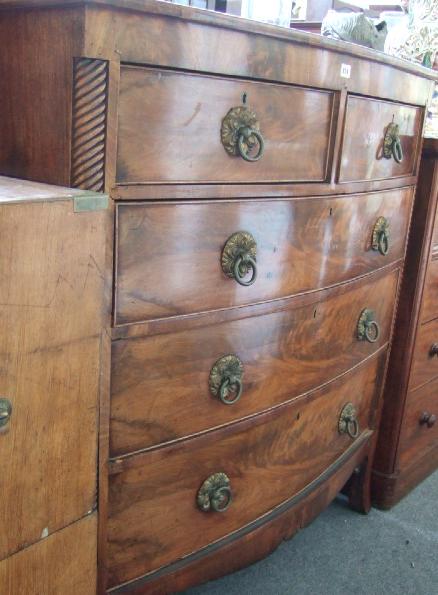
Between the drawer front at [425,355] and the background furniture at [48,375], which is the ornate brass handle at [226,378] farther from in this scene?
the drawer front at [425,355]

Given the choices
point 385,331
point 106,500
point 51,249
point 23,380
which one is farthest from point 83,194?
point 385,331

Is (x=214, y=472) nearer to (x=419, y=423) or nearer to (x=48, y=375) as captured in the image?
(x=48, y=375)

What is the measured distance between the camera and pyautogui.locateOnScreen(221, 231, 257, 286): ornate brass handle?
0.96 metres

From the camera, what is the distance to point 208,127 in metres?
0.88

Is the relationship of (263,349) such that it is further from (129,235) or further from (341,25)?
(341,25)

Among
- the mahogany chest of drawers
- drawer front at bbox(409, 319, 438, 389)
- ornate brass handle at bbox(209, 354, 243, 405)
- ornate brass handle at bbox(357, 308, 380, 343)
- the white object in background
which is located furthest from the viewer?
drawer front at bbox(409, 319, 438, 389)

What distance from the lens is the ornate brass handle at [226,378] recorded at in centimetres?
101

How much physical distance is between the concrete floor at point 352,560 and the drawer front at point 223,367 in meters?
0.50

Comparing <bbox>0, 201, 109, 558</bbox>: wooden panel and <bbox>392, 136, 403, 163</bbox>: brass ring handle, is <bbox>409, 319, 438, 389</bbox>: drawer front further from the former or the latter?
<bbox>0, 201, 109, 558</bbox>: wooden panel

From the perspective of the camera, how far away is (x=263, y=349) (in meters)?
1.09

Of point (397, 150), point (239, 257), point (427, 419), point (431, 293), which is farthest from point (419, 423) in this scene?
point (239, 257)

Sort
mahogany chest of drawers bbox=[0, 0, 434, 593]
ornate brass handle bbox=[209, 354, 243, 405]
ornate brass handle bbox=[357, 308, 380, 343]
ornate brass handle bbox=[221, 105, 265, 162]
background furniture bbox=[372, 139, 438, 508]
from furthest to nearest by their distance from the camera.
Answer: background furniture bbox=[372, 139, 438, 508] → ornate brass handle bbox=[357, 308, 380, 343] → ornate brass handle bbox=[209, 354, 243, 405] → ornate brass handle bbox=[221, 105, 265, 162] → mahogany chest of drawers bbox=[0, 0, 434, 593]

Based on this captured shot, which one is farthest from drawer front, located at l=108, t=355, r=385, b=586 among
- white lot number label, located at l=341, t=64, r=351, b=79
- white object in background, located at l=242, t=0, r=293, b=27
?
white object in background, located at l=242, t=0, r=293, b=27

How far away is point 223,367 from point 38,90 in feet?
1.54
